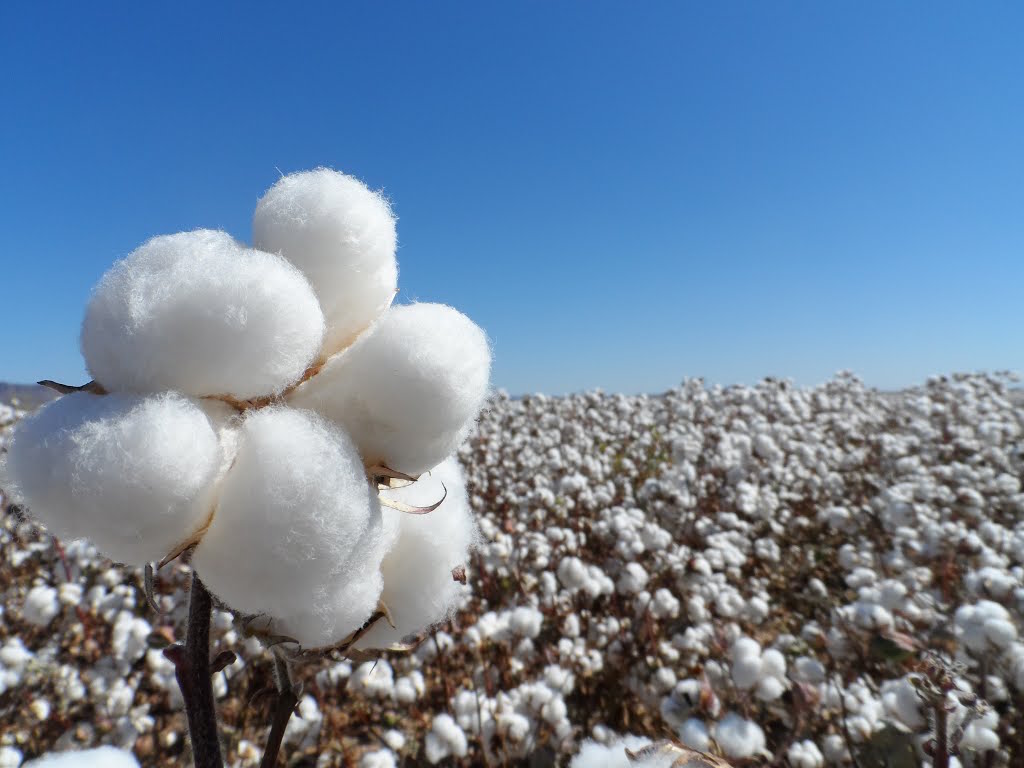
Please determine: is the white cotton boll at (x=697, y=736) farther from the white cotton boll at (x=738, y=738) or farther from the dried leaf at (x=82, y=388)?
the dried leaf at (x=82, y=388)

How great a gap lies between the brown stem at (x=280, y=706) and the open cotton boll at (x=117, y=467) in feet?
0.65

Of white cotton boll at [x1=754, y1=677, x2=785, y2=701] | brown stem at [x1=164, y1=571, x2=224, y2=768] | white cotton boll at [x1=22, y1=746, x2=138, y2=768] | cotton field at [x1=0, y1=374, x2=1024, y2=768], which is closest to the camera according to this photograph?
brown stem at [x1=164, y1=571, x2=224, y2=768]

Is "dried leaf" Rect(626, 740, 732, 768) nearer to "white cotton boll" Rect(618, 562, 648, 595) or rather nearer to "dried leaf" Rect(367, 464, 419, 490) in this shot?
"dried leaf" Rect(367, 464, 419, 490)

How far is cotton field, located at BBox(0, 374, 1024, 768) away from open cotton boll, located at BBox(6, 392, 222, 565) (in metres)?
0.15

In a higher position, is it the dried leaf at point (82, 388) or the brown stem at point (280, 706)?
the dried leaf at point (82, 388)

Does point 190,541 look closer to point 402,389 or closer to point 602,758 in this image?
point 402,389

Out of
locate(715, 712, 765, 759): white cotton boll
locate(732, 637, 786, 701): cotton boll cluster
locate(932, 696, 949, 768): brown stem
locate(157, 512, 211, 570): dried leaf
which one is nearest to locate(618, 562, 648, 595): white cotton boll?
locate(732, 637, 786, 701): cotton boll cluster

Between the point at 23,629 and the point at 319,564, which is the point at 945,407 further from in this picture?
the point at 23,629

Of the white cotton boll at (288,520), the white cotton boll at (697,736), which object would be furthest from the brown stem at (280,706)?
the white cotton boll at (697,736)

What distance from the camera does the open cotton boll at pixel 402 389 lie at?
1.54ft

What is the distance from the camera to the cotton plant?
1.32 feet

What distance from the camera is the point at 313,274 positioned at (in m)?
0.51

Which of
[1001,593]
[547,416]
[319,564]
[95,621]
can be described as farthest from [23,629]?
[547,416]

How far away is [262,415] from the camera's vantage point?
0.44 metres
